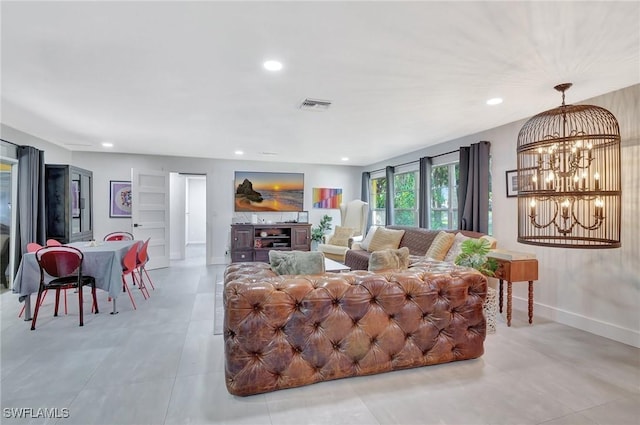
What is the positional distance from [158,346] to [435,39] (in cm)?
320

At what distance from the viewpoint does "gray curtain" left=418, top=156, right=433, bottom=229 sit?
18.4 feet

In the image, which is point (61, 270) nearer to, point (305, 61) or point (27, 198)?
point (27, 198)

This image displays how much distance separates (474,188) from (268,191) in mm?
4447

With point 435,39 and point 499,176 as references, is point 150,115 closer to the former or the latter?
point 435,39

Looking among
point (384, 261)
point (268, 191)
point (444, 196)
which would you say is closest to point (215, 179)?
point (268, 191)

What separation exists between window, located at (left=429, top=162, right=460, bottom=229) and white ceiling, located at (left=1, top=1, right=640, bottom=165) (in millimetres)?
1198

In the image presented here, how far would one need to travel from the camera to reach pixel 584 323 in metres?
3.32

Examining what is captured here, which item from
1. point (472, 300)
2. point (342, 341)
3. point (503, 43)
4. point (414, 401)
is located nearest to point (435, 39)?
point (503, 43)

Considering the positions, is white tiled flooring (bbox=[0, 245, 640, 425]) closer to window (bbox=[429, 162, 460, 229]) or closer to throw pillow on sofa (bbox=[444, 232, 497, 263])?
throw pillow on sofa (bbox=[444, 232, 497, 263])

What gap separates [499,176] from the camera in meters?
4.36

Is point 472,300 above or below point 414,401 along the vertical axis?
above

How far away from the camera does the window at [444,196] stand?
5.32 metres

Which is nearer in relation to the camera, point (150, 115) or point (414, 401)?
point (414, 401)

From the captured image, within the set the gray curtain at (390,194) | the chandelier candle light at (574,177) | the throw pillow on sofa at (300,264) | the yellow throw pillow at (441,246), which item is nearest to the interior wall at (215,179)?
the gray curtain at (390,194)
